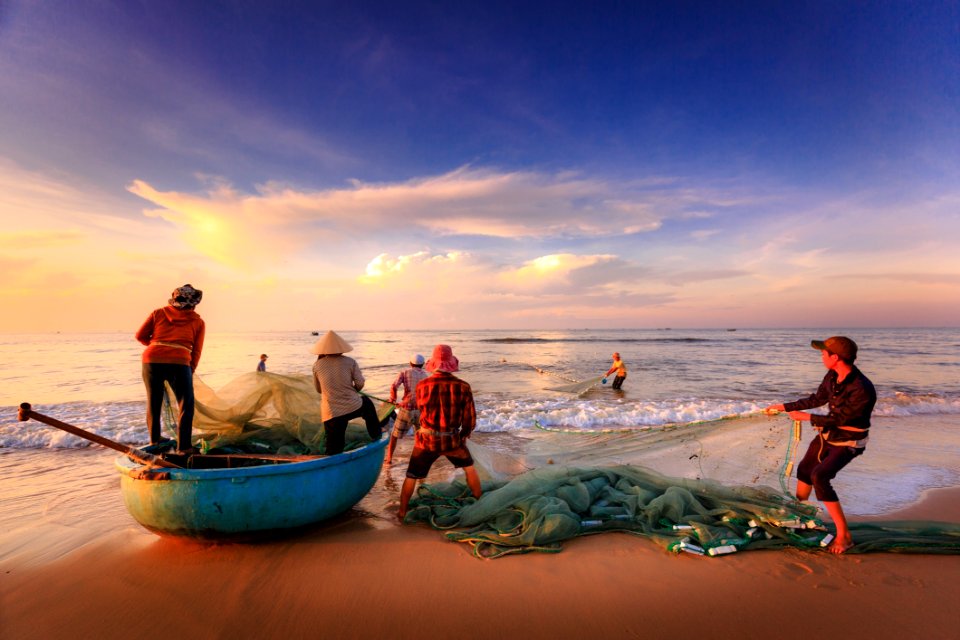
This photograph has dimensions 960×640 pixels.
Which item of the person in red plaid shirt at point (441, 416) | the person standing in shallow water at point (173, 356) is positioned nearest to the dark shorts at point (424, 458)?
the person in red plaid shirt at point (441, 416)

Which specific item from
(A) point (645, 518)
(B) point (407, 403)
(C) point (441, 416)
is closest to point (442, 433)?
(C) point (441, 416)

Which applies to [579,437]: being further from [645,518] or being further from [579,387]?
[579,387]

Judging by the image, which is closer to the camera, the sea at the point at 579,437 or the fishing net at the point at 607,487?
the fishing net at the point at 607,487

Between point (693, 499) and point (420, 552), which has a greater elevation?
point (693, 499)

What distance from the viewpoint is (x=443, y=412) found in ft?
14.4

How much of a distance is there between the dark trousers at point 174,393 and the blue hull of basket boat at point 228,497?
68cm

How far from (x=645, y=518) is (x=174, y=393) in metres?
4.74

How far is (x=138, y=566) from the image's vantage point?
3699mm

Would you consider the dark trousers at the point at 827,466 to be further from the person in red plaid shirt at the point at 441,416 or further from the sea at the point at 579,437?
the person in red plaid shirt at the point at 441,416

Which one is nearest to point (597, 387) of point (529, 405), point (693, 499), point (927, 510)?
point (529, 405)

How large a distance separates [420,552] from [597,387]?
530 inches

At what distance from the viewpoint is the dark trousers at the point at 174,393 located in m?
4.46

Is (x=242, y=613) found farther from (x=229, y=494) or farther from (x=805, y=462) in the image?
(x=805, y=462)

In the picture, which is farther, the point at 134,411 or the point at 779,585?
the point at 134,411
